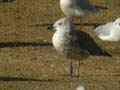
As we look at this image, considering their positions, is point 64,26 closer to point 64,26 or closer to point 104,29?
point 64,26

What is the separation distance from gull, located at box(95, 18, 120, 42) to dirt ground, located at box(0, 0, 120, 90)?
15 cm

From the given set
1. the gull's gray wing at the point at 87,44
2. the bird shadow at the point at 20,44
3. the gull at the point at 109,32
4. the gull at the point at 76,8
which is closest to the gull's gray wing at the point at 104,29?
the gull at the point at 109,32

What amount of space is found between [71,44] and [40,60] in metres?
1.21

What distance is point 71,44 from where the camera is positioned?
12.0m

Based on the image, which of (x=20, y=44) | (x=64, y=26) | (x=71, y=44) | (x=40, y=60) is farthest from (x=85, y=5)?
(x=71, y=44)

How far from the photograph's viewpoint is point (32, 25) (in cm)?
1712

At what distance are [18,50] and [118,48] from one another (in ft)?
7.14

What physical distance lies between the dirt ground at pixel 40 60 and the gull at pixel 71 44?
33cm

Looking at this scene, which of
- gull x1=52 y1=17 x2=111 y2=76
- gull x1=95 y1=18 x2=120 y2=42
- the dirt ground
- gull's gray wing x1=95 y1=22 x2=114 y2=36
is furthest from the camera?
gull's gray wing x1=95 y1=22 x2=114 y2=36

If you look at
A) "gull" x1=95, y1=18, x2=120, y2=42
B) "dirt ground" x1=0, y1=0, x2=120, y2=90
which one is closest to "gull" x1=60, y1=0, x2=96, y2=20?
"dirt ground" x1=0, y1=0, x2=120, y2=90

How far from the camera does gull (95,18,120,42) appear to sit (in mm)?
15258

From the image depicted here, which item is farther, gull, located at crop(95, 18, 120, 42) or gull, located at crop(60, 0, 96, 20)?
gull, located at crop(60, 0, 96, 20)

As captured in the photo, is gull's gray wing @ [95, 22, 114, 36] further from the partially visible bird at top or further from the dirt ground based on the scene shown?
the partially visible bird at top

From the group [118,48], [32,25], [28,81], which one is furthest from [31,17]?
[28,81]
